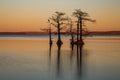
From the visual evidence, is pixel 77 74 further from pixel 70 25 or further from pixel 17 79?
pixel 70 25

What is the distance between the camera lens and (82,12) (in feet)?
78.3

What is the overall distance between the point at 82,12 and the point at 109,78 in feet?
53.2

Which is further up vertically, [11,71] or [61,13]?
[61,13]

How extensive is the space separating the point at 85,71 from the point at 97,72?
381 millimetres

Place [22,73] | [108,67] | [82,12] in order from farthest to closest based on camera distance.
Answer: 1. [82,12]
2. [108,67]
3. [22,73]

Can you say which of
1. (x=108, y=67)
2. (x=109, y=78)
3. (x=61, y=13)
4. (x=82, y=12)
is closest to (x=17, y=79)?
(x=109, y=78)

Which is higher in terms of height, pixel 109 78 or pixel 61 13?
pixel 61 13

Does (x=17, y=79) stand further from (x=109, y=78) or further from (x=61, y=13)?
(x=61, y=13)

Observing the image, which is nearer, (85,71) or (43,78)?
(43,78)

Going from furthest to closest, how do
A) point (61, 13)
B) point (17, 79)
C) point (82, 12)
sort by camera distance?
point (61, 13) → point (82, 12) → point (17, 79)

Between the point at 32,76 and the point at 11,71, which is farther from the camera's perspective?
the point at 11,71

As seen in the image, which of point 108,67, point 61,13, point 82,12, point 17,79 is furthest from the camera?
point 61,13

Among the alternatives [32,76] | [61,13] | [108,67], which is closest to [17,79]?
[32,76]

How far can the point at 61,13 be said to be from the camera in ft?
85.0
